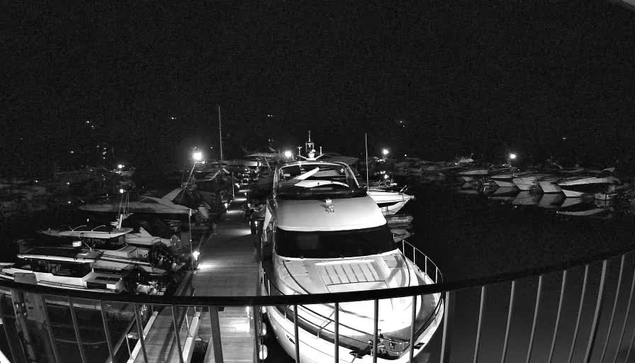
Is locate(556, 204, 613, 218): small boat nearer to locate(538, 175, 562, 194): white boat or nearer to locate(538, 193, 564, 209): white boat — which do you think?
locate(538, 193, 564, 209): white boat

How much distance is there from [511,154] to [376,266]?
63.2 metres

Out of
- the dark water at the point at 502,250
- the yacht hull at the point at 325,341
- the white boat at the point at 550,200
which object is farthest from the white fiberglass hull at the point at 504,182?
the yacht hull at the point at 325,341

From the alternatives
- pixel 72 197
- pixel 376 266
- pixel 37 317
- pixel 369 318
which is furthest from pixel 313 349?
pixel 72 197

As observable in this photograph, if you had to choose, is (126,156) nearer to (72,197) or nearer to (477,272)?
(72,197)

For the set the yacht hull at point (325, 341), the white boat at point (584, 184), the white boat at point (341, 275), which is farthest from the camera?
the white boat at point (584, 184)

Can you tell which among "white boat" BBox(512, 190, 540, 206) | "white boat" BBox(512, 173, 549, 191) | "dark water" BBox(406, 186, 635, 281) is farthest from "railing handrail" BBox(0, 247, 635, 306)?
"white boat" BBox(512, 173, 549, 191)

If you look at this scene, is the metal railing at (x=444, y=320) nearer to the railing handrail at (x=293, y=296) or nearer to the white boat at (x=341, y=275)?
the railing handrail at (x=293, y=296)

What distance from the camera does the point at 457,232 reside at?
77.7 ft

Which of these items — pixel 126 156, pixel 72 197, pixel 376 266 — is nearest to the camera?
pixel 376 266

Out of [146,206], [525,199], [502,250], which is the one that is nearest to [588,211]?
[525,199]

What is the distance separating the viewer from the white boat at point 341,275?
511 cm

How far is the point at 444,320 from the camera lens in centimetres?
188

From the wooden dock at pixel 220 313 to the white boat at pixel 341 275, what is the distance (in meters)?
A: 1.19

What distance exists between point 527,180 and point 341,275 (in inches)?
1626
